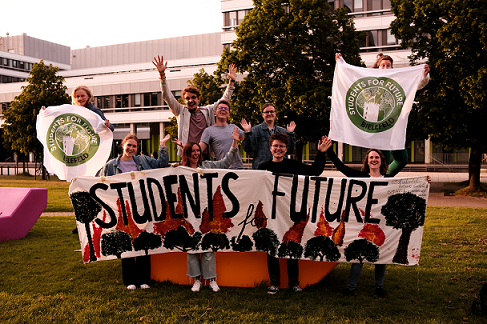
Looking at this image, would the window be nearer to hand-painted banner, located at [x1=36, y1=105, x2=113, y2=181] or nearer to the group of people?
the group of people

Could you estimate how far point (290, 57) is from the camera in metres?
22.4

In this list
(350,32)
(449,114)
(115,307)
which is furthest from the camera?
(350,32)

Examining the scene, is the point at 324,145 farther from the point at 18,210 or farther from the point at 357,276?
the point at 18,210

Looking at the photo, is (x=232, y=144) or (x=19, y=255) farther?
(x=19, y=255)

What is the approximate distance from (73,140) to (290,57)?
16858 millimetres

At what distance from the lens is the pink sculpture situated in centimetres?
931

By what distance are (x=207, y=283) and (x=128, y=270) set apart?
111 centimetres

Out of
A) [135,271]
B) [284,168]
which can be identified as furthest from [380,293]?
[135,271]

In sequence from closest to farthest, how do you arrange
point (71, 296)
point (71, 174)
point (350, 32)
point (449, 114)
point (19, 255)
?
point (71, 296) < point (71, 174) < point (19, 255) < point (449, 114) < point (350, 32)

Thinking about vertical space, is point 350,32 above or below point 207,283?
above

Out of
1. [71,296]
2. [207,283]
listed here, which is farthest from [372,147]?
[71,296]

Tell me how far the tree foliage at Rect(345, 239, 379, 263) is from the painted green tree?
27.2m

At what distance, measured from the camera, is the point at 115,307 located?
17.1 feet

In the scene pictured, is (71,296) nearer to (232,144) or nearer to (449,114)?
(232,144)
